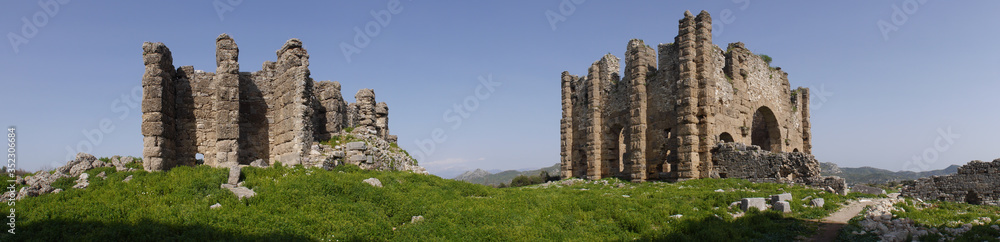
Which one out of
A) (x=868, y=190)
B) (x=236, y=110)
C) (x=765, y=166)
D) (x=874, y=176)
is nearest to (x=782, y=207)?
(x=868, y=190)

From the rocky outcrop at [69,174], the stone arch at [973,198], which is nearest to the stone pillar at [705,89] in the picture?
the stone arch at [973,198]

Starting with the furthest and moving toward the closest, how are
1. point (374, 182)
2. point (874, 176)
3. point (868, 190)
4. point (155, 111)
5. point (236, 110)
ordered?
point (874, 176) < point (868, 190) < point (236, 110) < point (155, 111) < point (374, 182)

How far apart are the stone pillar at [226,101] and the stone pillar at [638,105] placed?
50.1ft

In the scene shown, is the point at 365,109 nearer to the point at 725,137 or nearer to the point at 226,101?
the point at 226,101

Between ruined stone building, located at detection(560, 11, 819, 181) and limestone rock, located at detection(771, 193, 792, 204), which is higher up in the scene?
ruined stone building, located at detection(560, 11, 819, 181)

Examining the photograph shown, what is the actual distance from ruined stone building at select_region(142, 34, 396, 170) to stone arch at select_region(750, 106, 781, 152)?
17.8 meters

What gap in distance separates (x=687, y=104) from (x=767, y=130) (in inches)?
309

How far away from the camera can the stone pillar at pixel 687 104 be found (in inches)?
816

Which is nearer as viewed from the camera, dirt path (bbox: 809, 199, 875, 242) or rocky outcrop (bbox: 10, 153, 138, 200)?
dirt path (bbox: 809, 199, 875, 242)

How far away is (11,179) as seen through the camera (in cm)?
1033

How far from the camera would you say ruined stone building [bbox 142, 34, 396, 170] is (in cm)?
1351

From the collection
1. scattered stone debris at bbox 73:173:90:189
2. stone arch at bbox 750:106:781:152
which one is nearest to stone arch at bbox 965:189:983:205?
stone arch at bbox 750:106:781:152

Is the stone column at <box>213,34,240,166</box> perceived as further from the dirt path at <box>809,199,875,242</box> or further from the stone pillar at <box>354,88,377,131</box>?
Result: the dirt path at <box>809,199,875,242</box>

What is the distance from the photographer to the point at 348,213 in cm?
918
